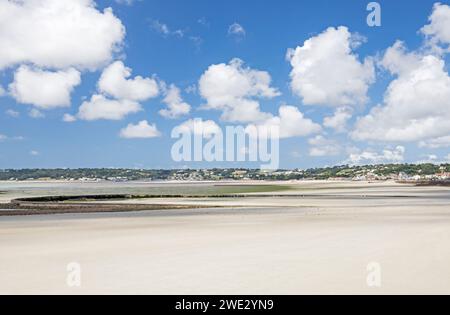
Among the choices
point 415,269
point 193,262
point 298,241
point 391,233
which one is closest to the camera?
point 415,269

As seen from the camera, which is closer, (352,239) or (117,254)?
(117,254)

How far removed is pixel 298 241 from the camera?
20.3 meters

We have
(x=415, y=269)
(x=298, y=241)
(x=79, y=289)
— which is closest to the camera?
(x=79, y=289)

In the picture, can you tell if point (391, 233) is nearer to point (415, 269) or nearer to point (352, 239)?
point (352, 239)

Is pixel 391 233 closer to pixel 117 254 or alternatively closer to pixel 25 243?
pixel 117 254
